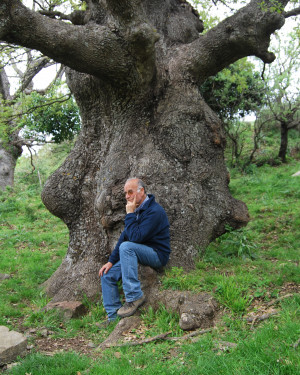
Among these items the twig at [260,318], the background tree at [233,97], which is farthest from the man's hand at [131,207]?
the background tree at [233,97]

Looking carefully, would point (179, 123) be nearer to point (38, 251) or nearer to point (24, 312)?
point (24, 312)

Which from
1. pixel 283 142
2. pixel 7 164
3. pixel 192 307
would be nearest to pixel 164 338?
pixel 192 307

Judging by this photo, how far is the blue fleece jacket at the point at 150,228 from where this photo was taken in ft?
15.9

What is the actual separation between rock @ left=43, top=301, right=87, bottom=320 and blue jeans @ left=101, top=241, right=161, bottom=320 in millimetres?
663

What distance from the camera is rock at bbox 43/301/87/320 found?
17.8 feet

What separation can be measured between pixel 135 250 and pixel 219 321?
140 cm

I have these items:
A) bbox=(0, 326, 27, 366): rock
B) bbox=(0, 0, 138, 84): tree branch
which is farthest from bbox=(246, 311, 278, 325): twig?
bbox=(0, 0, 138, 84): tree branch

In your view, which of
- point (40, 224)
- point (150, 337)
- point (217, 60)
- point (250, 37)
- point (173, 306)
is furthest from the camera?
point (40, 224)

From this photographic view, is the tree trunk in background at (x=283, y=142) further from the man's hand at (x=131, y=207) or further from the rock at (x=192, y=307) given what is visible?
the rock at (x=192, y=307)

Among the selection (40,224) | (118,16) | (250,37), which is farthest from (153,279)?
(40,224)

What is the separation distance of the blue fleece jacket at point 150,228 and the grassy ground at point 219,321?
0.48 metres

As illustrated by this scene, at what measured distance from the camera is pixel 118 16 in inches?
215

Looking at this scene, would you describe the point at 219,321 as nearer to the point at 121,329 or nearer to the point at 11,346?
the point at 121,329

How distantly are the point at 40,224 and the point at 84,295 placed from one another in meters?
6.05
